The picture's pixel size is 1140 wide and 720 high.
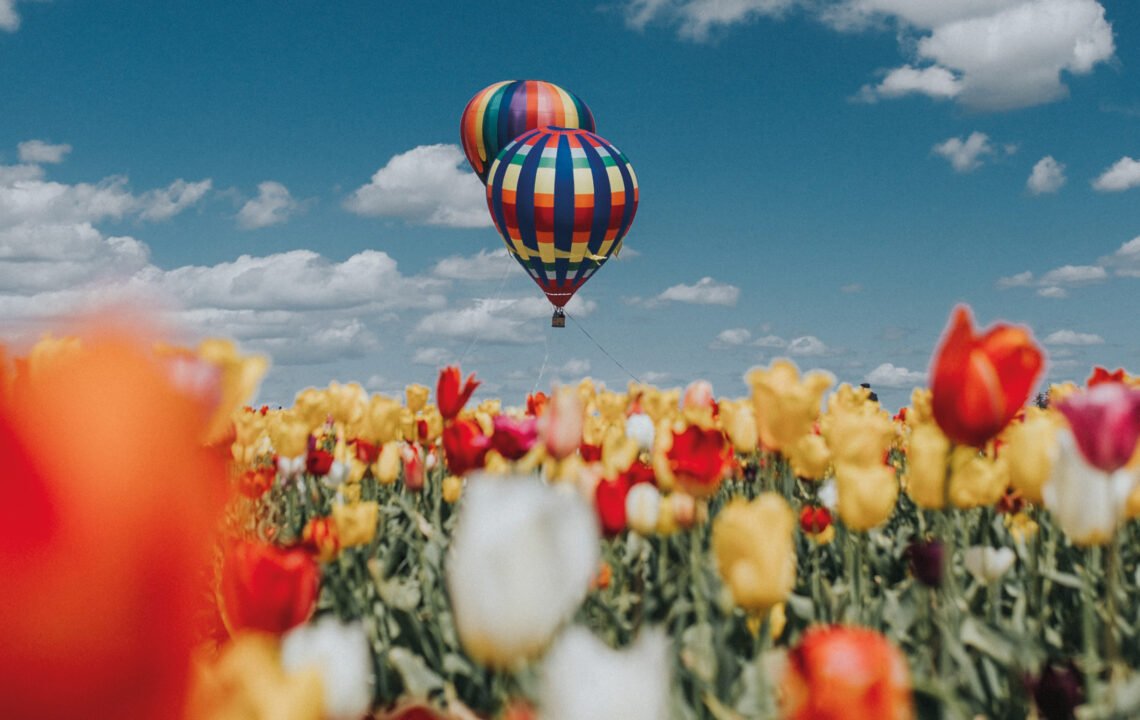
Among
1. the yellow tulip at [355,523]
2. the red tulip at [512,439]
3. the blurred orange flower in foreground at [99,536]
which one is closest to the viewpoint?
the blurred orange flower in foreground at [99,536]

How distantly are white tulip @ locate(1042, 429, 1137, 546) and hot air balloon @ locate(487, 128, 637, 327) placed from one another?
21180 millimetres

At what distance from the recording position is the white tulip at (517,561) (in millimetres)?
1020

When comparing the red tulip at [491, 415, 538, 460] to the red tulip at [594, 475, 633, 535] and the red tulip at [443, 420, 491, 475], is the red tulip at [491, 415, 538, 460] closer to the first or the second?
the red tulip at [443, 420, 491, 475]

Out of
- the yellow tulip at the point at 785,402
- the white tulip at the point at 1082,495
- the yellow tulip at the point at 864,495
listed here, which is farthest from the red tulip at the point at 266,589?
the yellow tulip at the point at 785,402

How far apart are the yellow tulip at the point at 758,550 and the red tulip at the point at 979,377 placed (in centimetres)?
48

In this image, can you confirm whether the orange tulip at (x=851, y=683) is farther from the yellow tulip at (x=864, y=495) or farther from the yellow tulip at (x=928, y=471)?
the yellow tulip at (x=928, y=471)

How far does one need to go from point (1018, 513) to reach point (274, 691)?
153 inches

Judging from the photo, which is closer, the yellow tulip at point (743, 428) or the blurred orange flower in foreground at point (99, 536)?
the blurred orange flower in foreground at point (99, 536)

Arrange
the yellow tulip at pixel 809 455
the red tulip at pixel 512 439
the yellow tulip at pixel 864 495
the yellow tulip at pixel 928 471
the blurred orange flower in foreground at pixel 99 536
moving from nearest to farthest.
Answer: the blurred orange flower in foreground at pixel 99 536, the yellow tulip at pixel 864 495, the yellow tulip at pixel 928 471, the red tulip at pixel 512 439, the yellow tulip at pixel 809 455

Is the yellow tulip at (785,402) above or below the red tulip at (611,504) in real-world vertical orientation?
above

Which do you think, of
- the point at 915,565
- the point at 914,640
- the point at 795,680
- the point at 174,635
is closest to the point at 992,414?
the point at 915,565

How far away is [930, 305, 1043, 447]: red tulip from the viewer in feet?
6.37

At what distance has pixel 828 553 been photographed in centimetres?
399

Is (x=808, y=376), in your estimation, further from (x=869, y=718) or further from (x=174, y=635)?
(x=174, y=635)
